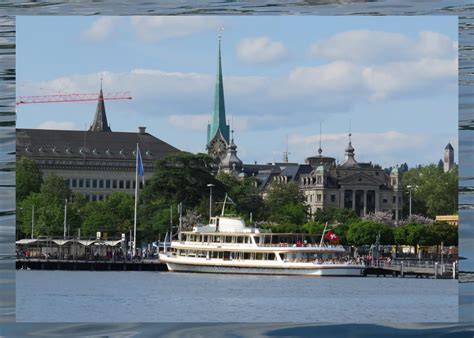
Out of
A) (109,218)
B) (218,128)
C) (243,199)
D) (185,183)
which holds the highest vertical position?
(218,128)

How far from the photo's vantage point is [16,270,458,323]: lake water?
28984mm

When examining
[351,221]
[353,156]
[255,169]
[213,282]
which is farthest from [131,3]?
[255,169]

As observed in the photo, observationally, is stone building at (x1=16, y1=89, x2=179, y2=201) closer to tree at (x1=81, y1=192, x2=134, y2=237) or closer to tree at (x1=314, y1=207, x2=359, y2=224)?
tree at (x1=81, y1=192, x2=134, y2=237)

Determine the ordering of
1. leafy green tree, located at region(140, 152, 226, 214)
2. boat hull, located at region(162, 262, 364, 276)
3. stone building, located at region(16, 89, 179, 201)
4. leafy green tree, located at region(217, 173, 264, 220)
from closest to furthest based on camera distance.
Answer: boat hull, located at region(162, 262, 364, 276) < leafy green tree, located at region(140, 152, 226, 214) < leafy green tree, located at region(217, 173, 264, 220) < stone building, located at region(16, 89, 179, 201)

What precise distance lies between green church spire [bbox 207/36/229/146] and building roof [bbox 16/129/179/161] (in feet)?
12.3

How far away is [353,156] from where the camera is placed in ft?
300

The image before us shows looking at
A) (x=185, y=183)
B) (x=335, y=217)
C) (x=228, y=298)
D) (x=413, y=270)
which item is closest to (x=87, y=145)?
(x=335, y=217)

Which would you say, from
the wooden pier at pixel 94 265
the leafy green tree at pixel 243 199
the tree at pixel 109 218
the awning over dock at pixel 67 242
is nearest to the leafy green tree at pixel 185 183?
the leafy green tree at pixel 243 199

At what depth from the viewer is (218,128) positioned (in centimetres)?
9162

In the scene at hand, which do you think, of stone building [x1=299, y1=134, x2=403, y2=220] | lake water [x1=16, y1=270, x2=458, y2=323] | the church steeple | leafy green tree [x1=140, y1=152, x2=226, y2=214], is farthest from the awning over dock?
the church steeple

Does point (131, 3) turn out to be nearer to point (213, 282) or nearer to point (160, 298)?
point (160, 298)

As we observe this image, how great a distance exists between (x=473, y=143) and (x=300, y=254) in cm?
3805

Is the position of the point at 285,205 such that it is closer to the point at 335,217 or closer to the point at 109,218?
the point at 335,217

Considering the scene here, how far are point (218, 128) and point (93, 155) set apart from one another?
9.01 metres
